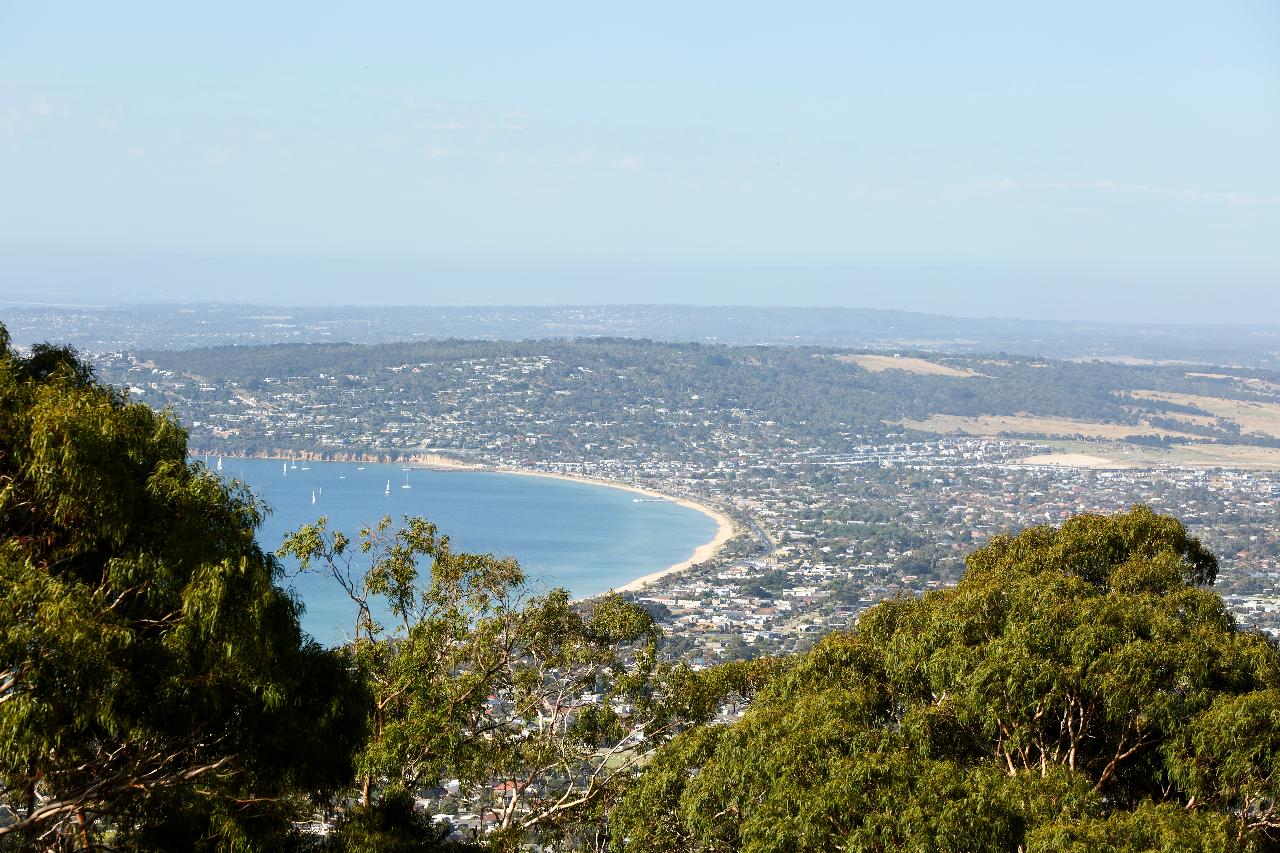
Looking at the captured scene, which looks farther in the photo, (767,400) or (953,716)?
(767,400)

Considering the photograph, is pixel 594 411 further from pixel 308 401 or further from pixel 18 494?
pixel 18 494

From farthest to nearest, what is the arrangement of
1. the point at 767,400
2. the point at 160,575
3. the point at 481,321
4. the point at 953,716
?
1. the point at 481,321
2. the point at 767,400
3. the point at 953,716
4. the point at 160,575

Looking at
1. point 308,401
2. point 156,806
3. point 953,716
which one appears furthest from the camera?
point 308,401

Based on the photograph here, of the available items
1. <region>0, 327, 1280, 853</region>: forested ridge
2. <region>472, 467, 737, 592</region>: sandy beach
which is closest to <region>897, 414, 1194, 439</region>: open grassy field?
<region>472, 467, 737, 592</region>: sandy beach

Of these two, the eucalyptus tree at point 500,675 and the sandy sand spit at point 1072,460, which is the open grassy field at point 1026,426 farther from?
the eucalyptus tree at point 500,675

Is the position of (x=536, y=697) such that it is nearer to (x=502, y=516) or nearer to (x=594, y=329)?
(x=502, y=516)

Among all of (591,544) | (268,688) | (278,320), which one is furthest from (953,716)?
(278,320)
